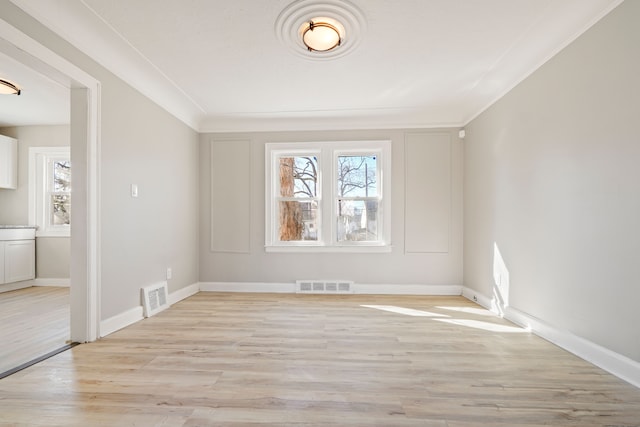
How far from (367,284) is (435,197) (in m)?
1.61

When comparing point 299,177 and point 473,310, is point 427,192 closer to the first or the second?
point 473,310

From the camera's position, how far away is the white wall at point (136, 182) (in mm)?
2729

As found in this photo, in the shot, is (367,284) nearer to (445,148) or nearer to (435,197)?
(435,197)

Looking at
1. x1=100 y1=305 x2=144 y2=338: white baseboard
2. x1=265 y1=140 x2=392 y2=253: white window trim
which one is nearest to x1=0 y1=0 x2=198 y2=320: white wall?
x1=100 y1=305 x2=144 y2=338: white baseboard

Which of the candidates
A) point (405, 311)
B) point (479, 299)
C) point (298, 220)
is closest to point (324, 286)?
point (298, 220)

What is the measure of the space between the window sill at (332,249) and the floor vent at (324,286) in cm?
45

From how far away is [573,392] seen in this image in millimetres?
1851

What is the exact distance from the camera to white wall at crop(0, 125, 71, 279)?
16.2 feet

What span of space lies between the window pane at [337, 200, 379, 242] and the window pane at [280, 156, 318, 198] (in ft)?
1.69

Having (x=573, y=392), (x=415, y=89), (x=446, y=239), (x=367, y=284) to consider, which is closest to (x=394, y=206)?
(x=446, y=239)

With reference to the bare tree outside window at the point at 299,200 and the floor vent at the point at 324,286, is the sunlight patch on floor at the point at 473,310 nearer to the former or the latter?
the floor vent at the point at 324,286

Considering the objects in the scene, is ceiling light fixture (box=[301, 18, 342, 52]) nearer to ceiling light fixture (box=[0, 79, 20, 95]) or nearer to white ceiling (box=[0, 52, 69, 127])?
white ceiling (box=[0, 52, 69, 127])

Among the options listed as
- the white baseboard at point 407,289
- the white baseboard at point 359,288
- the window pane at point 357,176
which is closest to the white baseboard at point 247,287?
the white baseboard at point 359,288

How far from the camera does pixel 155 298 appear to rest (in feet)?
11.5
